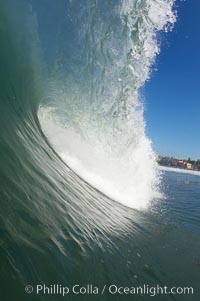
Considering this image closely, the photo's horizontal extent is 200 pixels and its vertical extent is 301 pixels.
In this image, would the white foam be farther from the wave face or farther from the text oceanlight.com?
the text oceanlight.com

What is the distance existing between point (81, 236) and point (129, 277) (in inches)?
38.7

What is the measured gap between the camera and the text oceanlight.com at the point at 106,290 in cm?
320

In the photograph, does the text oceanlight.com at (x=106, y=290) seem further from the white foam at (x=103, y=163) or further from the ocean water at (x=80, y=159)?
the white foam at (x=103, y=163)

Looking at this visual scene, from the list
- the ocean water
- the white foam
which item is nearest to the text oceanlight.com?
the ocean water

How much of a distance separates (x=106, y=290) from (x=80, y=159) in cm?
907

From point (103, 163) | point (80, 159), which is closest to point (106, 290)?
point (80, 159)

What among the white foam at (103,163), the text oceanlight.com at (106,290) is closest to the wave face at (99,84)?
the white foam at (103,163)

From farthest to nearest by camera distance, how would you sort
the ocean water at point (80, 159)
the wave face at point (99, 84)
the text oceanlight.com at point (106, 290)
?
the wave face at point (99, 84), the ocean water at point (80, 159), the text oceanlight.com at point (106, 290)

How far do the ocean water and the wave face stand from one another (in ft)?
0.14

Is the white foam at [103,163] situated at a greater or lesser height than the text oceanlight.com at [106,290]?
greater

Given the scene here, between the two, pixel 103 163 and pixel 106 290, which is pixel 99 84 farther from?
pixel 106 290

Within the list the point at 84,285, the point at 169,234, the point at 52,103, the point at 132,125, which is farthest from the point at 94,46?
the point at 84,285

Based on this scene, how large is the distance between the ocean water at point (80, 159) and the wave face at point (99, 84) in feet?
0.14

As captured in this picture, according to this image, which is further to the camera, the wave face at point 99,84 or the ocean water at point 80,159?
the wave face at point 99,84
